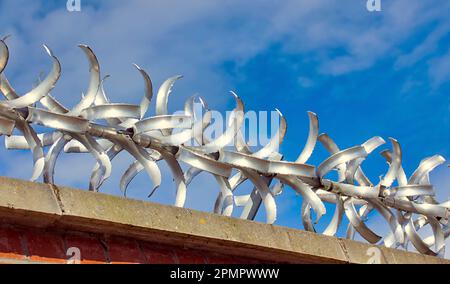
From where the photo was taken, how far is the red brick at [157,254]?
7.58 metres

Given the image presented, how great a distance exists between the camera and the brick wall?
A: 6.99m

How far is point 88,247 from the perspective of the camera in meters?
7.30

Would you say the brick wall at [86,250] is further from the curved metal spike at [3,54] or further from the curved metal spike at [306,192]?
the curved metal spike at [3,54]

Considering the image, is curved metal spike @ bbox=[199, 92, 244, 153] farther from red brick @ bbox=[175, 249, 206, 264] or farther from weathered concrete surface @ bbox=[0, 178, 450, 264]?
red brick @ bbox=[175, 249, 206, 264]

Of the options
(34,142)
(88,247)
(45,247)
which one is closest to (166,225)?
(88,247)

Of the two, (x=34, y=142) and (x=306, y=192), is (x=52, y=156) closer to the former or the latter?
(x=34, y=142)

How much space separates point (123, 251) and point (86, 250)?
29 cm

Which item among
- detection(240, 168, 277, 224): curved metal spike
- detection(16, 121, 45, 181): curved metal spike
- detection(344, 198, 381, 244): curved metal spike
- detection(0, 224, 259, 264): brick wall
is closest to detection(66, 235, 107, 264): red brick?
A: detection(0, 224, 259, 264): brick wall

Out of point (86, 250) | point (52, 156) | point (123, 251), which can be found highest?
point (52, 156)

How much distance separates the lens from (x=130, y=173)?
8.01 metres

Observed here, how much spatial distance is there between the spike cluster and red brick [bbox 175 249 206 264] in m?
0.36

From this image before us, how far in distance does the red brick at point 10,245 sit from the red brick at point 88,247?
358 mm

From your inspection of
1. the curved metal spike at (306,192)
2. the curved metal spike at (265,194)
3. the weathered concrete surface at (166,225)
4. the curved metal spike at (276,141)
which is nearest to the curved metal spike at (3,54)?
the weathered concrete surface at (166,225)
